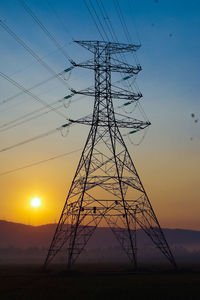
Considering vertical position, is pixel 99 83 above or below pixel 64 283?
above

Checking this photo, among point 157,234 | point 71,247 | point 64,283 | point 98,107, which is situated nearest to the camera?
point 64,283

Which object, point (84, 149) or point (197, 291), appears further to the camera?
point (84, 149)

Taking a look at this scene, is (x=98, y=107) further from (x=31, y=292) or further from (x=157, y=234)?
(x=31, y=292)

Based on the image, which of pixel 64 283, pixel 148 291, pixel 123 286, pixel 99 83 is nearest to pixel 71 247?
pixel 64 283

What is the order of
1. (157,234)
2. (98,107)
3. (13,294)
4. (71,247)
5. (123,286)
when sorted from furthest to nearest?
(98,107) → (157,234) → (71,247) → (123,286) → (13,294)

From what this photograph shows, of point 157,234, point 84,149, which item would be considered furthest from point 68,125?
point 157,234

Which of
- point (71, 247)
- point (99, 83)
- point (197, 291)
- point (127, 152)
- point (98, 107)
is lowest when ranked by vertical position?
point (197, 291)

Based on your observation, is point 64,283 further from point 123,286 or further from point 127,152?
point 127,152

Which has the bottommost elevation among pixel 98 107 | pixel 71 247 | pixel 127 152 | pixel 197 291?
pixel 197 291

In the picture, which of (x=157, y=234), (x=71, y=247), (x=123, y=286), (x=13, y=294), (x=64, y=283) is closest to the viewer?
(x=13, y=294)
